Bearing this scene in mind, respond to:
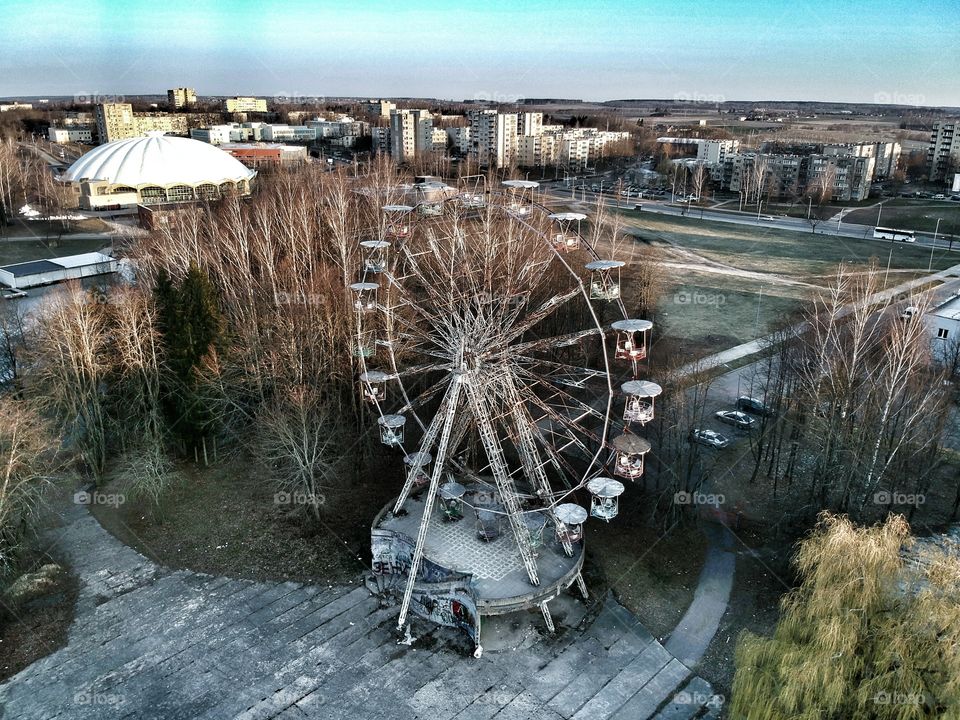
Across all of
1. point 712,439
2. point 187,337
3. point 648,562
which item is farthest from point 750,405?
point 187,337

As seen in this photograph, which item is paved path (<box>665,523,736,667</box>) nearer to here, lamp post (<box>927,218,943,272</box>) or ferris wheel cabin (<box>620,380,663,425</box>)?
ferris wheel cabin (<box>620,380,663,425</box>)

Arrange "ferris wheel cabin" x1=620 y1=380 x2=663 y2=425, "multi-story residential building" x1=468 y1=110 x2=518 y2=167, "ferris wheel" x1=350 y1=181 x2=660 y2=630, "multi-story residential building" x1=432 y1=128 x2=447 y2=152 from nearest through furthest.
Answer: "ferris wheel cabin" x1=620 y1=380 x2=663 y2=425
"ferris wheel" x1=350 y1=181 x2=660 y2=630
"multi-story residential building" x1=468 y1=110 x2=518 y2=167
"multi-story residential building" x1=432 y1=128 x2=447 y2=152

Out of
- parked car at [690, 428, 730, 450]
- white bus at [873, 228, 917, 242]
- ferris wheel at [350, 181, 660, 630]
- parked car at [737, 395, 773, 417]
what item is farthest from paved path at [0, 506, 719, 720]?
white bus at [873, 228, 917, 242]

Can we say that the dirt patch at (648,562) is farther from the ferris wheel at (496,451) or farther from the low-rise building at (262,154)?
the low-rise building at (262,154)

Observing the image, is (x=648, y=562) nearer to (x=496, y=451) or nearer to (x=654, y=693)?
(x=654, y=693)

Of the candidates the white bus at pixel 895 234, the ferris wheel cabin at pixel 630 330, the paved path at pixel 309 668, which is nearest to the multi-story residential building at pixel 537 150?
the white bus at pixel 895 234
